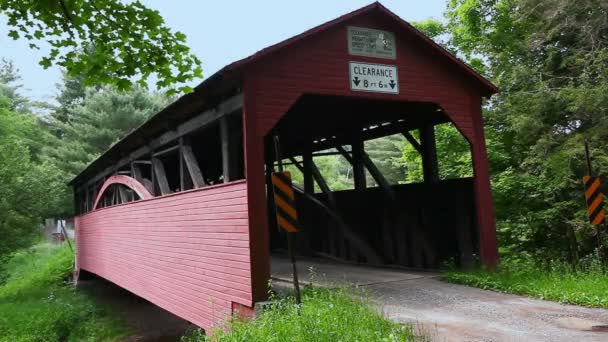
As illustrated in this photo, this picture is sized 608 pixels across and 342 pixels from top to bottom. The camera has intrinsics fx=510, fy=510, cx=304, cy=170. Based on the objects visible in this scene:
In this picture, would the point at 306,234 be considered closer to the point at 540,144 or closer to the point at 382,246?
the point at 382,246

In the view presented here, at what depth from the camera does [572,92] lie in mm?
9633

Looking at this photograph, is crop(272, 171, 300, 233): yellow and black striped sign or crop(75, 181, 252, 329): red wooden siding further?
crop(75, 181, 252, 329): red wooden siding

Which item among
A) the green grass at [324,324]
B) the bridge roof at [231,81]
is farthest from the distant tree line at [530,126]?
the green grass at [324,324]

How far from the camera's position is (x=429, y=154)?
9.66 meters

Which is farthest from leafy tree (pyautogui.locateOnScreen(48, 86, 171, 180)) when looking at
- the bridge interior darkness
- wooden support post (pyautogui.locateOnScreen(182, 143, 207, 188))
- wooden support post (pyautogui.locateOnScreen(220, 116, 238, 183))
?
wooden support post (pyautogui.locateOnScreen(220, 116, 238, 183))

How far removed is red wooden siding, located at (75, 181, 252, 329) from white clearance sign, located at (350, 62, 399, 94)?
2.38 meters

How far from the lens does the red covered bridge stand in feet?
21.2

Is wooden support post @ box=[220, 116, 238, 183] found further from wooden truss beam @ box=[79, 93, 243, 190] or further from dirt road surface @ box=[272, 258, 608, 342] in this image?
dirt road surface @ box=[272, 258, 608, 342]

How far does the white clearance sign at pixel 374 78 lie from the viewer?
7355 mm

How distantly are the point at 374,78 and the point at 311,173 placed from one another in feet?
17.6

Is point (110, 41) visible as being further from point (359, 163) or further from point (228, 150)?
point (359, 163)

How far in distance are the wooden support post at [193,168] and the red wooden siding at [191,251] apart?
0.15m

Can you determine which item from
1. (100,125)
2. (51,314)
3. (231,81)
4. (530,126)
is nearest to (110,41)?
(231,81)

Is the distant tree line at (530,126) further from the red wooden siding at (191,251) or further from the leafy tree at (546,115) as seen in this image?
the red wooden siding at (191,251)
